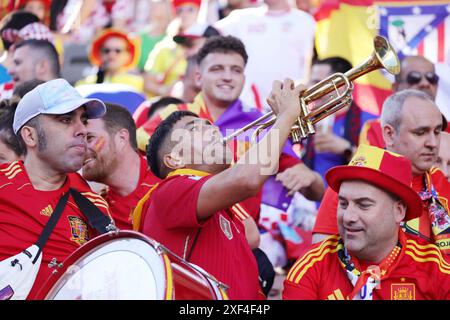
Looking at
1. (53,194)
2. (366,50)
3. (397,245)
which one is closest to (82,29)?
(366,50)

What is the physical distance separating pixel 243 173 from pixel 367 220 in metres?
0.74

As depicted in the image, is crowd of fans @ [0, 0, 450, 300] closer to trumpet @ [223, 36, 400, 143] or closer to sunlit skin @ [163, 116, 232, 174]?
sunlit skin @ [163, 116, 232, 174]

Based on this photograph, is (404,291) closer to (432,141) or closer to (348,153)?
(432,141)

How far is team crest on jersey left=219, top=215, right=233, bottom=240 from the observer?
546 cm

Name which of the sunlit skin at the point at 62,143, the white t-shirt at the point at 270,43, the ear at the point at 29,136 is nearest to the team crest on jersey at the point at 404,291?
the sunlit skin at the point at 62,143

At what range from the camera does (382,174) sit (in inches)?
208

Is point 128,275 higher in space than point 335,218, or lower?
lower

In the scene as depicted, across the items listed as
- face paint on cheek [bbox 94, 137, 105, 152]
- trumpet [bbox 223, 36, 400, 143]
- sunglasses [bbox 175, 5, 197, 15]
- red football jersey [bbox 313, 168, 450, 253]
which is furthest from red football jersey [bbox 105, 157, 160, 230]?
sunglasses [bbox 175, 5, 197, 15]

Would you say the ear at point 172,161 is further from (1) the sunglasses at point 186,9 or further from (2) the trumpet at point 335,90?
(1) the sunglasses at point 186,9

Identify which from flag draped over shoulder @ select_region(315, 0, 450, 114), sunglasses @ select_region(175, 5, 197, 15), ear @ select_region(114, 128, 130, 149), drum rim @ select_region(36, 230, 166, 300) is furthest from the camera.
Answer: sunglasses @ select_region(175, 5, 197, 15)

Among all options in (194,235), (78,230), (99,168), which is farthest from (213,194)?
(99,168)

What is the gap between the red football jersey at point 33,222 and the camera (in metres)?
5.58

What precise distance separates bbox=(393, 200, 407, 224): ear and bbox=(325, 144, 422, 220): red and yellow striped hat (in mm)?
26

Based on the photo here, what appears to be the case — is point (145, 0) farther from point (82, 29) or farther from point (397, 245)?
point (397, 245)
